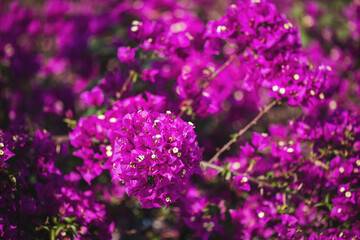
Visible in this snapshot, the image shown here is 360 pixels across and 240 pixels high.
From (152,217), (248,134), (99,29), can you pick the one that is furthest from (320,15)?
(152,217)

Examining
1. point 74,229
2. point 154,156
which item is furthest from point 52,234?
point 154,156

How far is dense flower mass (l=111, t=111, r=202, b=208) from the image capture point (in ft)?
3.74

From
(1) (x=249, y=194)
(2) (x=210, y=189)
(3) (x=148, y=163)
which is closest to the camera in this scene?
(3) (x=148, y=163)

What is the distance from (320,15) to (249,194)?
2.26 metres

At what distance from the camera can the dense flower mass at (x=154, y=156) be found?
1.14 meters

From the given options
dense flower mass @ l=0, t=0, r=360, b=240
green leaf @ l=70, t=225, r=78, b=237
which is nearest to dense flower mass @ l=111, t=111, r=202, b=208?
dense flower mass @ l=0, t=0, r=360, b=240

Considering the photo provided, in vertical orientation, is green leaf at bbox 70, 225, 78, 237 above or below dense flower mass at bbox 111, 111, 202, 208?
below

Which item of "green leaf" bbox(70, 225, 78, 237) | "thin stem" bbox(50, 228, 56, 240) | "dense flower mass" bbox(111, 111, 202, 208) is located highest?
"dense flower mass" bbox(111, 111, 202, 208)

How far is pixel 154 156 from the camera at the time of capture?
1.12 metres

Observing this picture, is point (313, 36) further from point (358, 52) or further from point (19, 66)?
point (19, 66)

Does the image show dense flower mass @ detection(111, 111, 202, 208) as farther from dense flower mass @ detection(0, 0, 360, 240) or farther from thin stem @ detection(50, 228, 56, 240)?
thin stem @ detection(50, 228, 56, 240)

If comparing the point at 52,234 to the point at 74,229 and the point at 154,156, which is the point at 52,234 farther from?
the point at 154,156

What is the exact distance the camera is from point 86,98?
1602 millimetres

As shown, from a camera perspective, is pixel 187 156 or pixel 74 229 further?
pixel 74 229
